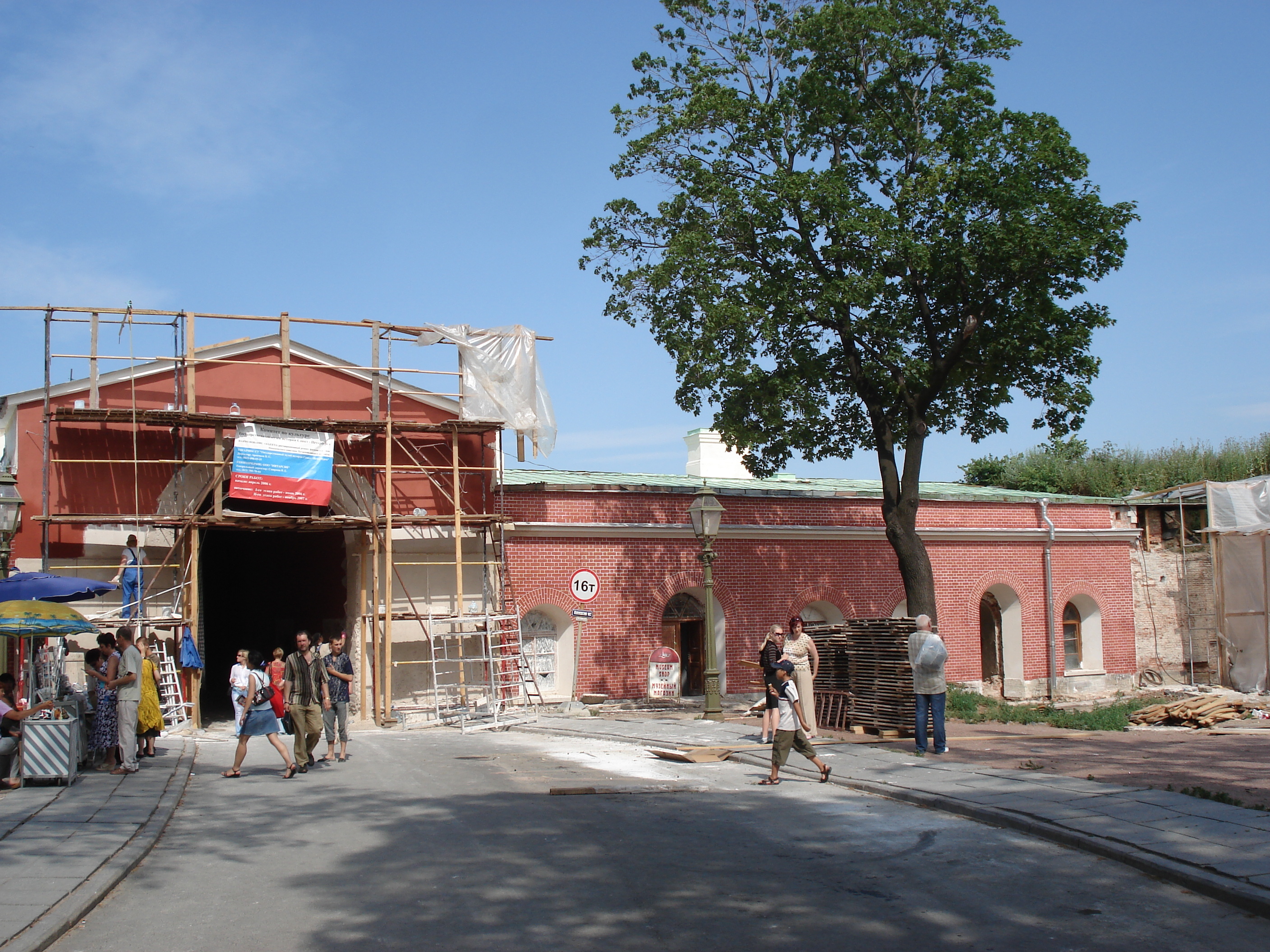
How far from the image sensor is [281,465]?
19.2 m

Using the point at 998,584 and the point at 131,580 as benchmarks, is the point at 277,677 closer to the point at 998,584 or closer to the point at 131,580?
the point at 131,580

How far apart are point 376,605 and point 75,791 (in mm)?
8546

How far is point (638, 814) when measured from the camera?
962 cm

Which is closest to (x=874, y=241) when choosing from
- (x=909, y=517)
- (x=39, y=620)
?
(x=909, y=517)

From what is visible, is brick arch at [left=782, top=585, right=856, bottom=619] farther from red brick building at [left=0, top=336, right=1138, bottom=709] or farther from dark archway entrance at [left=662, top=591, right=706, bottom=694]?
dark archway entrance at [left=662, top=591, right=706, bottom=694]

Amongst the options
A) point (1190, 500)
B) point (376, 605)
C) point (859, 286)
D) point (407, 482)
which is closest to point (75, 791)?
point (376, 605)

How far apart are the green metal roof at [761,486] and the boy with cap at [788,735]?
10963 mm

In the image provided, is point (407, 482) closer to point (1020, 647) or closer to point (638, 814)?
point (638, 814)

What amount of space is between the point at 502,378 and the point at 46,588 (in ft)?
31.1

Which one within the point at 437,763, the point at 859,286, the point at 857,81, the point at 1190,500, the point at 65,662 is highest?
the point at 857,81

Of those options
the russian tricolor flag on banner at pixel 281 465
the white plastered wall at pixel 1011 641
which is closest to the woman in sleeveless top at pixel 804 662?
the russian tricolor flag on banner at pixel 281 465

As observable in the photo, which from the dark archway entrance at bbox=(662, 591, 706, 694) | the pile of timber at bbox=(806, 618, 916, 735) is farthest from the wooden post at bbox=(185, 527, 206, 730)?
the pile of timber at bbox=(806, 618, 916, 735)

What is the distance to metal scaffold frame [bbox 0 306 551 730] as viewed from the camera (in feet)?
60.4

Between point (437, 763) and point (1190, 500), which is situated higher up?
point (1190, 500)
